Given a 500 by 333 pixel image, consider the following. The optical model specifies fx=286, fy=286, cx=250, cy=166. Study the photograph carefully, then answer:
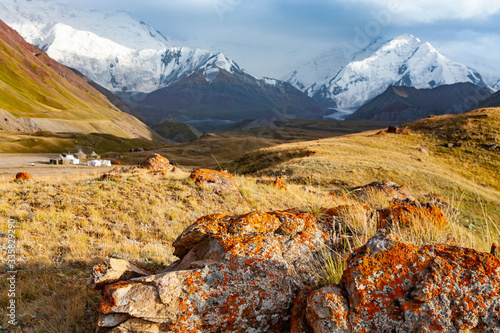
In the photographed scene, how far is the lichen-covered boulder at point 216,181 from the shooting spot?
559 inches

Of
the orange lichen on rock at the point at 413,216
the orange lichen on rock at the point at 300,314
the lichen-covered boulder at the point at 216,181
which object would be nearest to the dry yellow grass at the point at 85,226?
the lichen-covered boulder at the point at 216,181

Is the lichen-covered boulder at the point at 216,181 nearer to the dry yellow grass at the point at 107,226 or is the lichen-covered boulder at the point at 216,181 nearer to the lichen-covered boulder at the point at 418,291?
the dry yellow grass at the point at 107,226

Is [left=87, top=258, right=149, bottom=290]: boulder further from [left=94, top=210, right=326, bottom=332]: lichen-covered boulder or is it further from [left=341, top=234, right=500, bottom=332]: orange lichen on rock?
[left=341, top=234, right=500, bottom=332]: orange lichen on rock

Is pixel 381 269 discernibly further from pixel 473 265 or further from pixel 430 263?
pixel 473 265

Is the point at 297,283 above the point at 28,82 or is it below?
below

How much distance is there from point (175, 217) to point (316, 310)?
821 cm

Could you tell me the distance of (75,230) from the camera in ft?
28.6

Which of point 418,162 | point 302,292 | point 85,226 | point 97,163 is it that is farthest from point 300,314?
point 97,163

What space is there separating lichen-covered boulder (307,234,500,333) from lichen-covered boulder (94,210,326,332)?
0.69 m

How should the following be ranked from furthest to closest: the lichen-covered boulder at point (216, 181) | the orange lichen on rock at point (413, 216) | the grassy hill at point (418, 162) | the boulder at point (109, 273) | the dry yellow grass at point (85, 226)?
the grassy hill at point (418, 162) < the lichen-covered boulder at point (216, 181) < the orange lichen on rock at point (413, 216) < the dry yellow grass at point (85, 226) < the boulder at point (109, 273)

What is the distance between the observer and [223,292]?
388cm

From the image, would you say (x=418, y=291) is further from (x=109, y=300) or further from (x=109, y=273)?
(x=109, y=273)

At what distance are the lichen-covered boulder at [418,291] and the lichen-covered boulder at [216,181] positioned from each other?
10.5 metres

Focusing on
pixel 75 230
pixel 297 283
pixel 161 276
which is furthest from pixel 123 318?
pixel 75 230
